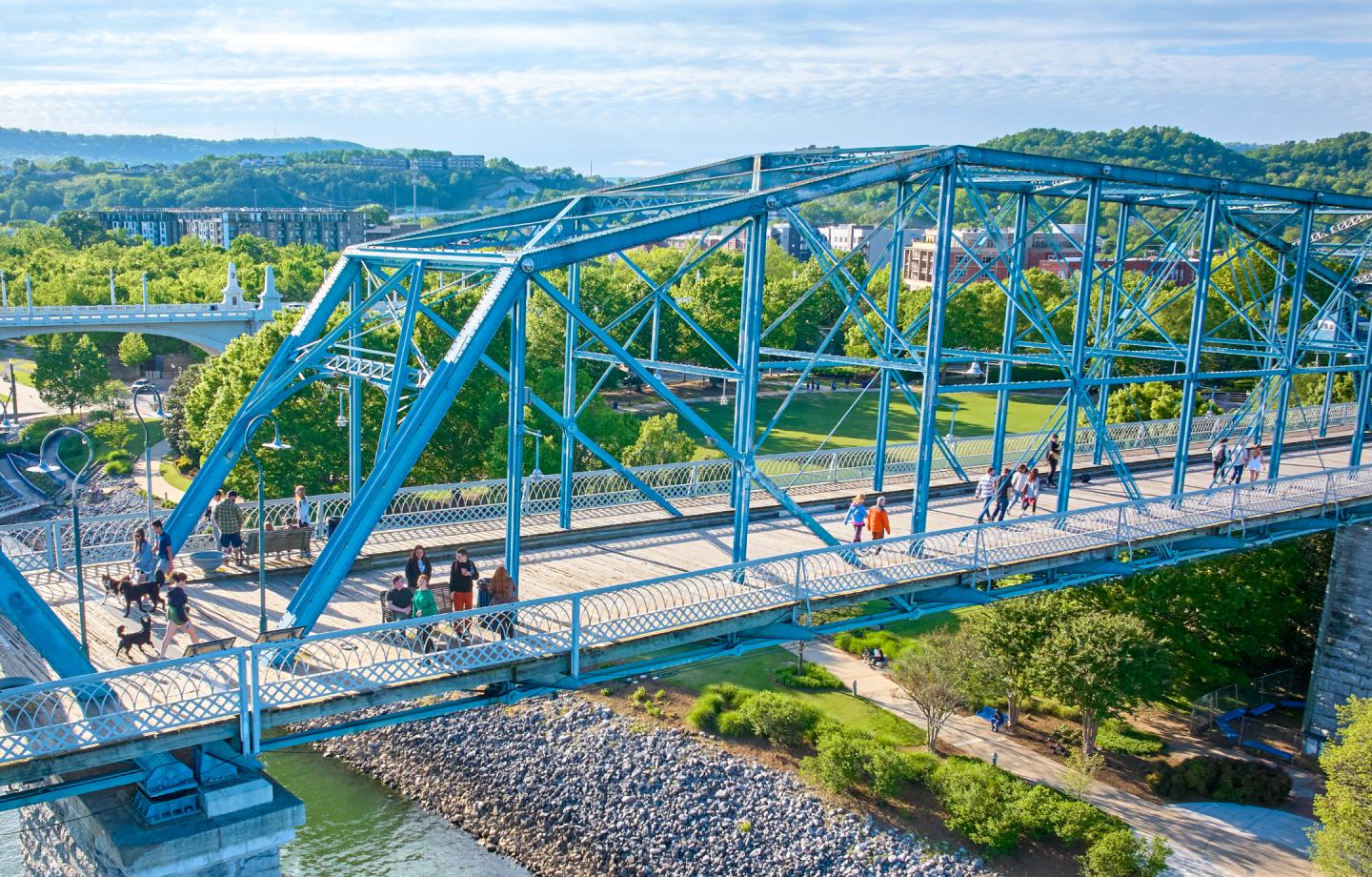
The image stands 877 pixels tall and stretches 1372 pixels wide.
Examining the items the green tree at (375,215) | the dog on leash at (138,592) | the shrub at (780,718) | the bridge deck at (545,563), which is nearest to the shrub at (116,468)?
the shrub at (780,718)

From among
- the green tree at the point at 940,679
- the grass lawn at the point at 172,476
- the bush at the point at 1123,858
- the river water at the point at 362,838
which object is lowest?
the river water at the point at 362,838

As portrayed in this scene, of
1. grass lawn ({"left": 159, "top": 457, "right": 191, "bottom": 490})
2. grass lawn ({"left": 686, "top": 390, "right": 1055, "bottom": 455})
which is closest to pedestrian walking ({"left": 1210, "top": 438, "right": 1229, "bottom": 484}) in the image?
grass lawn ({"left": 686, "top": 390, "right": 1055, "bottom": 455})

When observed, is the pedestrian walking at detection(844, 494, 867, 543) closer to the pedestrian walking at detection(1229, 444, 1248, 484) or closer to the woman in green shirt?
the woman in green shirt

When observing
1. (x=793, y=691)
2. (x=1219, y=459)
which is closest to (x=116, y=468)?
(x=793, y=691)

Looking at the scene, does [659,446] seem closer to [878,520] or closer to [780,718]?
[780,718]

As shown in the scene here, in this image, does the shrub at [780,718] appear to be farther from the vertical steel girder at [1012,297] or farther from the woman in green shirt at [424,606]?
the woman in green shirt at [424,606]

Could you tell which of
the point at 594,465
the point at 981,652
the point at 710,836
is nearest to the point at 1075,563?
the point at 981,652

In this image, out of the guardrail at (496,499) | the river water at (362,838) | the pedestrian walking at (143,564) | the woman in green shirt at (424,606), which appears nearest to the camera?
the woman in green shirt at (424,606)
